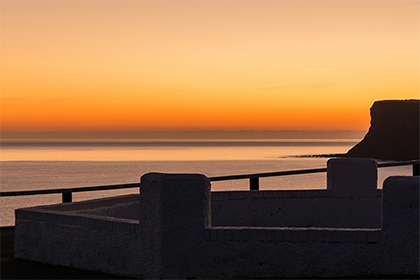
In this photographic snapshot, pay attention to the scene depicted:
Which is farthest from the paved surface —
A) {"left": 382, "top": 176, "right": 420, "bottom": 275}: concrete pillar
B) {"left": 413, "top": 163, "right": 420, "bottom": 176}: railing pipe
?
{"left": 413, "top": 163, "right": 420, "bottom": 176}: railing pipe

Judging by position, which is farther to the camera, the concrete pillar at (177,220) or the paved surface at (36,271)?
the paved surface at (36,271)

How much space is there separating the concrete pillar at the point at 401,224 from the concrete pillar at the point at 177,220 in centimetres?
251

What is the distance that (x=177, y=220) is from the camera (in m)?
9.97

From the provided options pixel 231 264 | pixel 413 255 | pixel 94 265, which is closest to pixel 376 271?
pixel 413 255

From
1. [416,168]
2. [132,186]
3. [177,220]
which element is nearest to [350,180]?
[416,168]

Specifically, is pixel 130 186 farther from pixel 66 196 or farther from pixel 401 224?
pixel 401 224

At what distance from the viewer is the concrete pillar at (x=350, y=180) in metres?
15.3

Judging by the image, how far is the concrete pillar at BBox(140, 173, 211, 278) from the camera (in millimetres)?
9930

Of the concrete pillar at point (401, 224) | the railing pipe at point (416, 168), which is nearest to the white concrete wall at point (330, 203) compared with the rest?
the railing pipe at point (416, 168)

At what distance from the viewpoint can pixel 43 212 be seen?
11.6 m

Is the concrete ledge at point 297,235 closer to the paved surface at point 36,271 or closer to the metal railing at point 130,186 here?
the paved surface at point 36,271

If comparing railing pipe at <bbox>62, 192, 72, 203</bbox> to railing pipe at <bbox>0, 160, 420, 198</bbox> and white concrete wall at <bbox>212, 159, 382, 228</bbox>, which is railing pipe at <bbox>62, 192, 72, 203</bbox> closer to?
railing pipe at <bbox>0, 160, 420, 198</bbox>

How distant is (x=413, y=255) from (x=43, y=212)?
5.79 metres

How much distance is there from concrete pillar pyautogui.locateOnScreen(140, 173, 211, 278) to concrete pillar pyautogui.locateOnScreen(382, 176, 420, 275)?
2510 millimetres
